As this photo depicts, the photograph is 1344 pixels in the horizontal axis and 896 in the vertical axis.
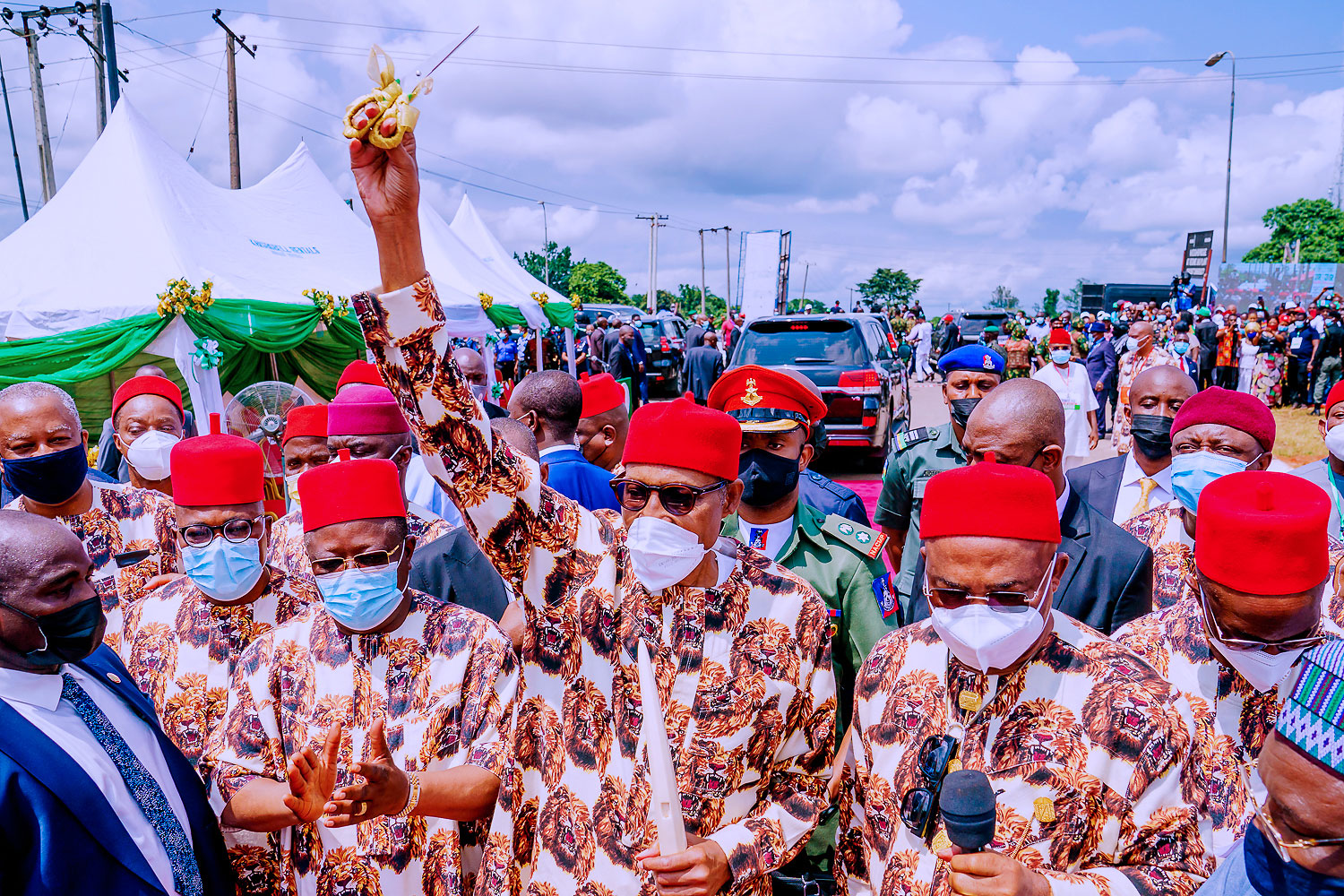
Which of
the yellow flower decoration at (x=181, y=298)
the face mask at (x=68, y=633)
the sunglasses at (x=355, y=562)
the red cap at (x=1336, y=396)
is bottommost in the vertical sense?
the face mask at (x=68, y=633)

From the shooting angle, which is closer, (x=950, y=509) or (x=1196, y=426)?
(x=950, y=509)

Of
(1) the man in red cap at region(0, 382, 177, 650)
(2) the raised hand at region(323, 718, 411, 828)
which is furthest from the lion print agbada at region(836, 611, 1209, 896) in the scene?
(1) the man in red cap at region(0, 382, 177, 650)

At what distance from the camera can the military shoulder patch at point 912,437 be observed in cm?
486

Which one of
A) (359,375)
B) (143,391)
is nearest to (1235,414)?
(359,375)

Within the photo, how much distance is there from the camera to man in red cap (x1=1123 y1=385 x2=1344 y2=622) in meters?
3.42

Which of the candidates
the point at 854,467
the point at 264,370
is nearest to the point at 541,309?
the point at 264,370

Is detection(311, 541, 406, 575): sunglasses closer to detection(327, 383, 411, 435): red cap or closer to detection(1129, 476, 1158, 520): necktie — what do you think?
detection(327, 383, 411, 435): red cap

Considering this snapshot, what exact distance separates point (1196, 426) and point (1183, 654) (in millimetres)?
1566

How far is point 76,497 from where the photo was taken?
388 centimetres

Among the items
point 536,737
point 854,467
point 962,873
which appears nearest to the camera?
point 962,873

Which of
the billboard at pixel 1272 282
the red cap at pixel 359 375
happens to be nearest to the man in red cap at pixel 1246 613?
the red cap at pixel 359 375

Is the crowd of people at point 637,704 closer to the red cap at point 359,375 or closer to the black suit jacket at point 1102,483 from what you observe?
the black suit jacket at point 1102,483

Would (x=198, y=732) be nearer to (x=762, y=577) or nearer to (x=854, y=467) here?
(x=762, y=577)

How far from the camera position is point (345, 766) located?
223 cm
